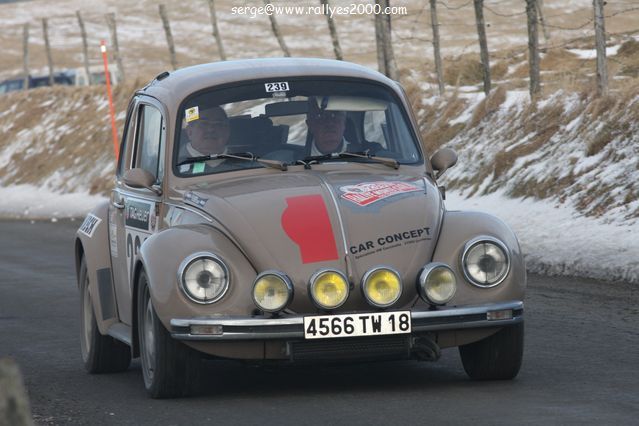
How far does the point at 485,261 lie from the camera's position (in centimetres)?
765

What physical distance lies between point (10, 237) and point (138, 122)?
15.9 m

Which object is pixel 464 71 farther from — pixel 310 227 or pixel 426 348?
pixel 426 348

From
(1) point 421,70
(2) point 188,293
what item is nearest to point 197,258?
(2) point 188,293

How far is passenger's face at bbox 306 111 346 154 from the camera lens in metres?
8.89

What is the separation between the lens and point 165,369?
25.0ft

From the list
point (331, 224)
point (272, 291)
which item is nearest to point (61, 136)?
point (331, 224)

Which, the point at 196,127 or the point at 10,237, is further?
the point at 10,237

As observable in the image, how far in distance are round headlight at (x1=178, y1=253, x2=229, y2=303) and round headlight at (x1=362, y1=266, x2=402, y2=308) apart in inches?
26.8

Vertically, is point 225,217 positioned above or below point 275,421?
above

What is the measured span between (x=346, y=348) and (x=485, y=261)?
82 cm

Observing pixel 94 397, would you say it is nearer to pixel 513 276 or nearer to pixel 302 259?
pixel 302 259

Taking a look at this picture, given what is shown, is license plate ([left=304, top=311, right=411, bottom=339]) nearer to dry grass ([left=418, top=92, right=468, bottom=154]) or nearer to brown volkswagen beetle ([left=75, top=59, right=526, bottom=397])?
brown volkswagen beetle ([left=75, top=59, right=526, bottom=397])

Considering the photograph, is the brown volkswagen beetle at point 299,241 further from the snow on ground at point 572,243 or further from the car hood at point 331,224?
Result: the snow on ground at point 572,243

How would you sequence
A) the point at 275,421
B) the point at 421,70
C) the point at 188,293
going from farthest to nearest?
the point at 421,70 < the point at 188,293 < the point at 275,421
